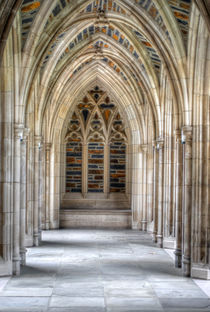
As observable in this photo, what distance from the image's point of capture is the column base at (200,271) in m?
10.9

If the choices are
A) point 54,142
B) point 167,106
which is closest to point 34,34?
point 167,106

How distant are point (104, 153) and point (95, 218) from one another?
3.27 metres

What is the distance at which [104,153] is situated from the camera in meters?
22.8

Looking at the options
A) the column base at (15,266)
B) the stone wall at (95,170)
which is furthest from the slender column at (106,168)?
the column base at (15,266)

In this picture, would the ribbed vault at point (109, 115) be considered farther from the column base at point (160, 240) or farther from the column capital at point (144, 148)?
the column capital at point (144, 148)

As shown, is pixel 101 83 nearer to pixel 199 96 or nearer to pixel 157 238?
pixel 157 238

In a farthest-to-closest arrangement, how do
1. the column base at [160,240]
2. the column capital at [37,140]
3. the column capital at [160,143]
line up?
the column capital at [160,143] < the column capital at [37,140] < the column base at [160,240]

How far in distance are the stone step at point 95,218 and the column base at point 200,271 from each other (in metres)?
10.1

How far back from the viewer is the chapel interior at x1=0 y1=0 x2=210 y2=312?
421 inches

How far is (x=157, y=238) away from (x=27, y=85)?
22.9ft

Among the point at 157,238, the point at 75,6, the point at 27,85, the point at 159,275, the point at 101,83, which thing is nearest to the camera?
the point at 159,275

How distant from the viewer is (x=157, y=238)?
53.0 ft

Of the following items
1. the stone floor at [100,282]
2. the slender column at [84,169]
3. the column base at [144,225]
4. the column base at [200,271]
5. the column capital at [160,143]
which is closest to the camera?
the stone floor at [100,282]

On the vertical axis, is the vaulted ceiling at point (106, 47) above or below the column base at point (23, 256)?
above
